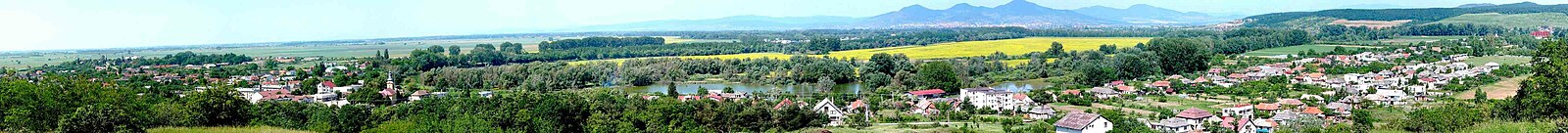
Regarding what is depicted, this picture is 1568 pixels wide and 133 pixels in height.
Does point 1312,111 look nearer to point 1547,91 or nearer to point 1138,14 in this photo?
point 1547,91

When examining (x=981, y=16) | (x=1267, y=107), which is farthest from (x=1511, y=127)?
(x=981, y=16)

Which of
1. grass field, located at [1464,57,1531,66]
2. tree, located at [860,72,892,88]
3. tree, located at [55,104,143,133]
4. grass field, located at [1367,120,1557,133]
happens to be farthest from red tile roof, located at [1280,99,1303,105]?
tree, located at [55,104,143,133]

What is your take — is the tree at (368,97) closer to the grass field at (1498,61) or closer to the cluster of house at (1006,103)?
the cluster of house at (1006,103)

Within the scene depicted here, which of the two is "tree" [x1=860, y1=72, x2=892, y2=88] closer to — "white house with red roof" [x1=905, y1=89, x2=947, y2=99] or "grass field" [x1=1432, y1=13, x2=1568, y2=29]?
"white house with red roof" [x1=905, y1=89, x2=947, y2=99]

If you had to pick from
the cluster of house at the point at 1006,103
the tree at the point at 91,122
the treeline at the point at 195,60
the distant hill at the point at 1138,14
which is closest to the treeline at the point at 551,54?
the treeline at the point at 195,60

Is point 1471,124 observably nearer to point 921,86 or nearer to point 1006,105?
point 1006,105

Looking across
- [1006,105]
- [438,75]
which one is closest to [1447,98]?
[1006,105]

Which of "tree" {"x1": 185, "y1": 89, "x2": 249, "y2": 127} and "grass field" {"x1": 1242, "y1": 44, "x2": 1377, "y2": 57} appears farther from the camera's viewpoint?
"grass field" {"x1": 1242, "y1": 44, "x2": 1377, "y2": 57}
